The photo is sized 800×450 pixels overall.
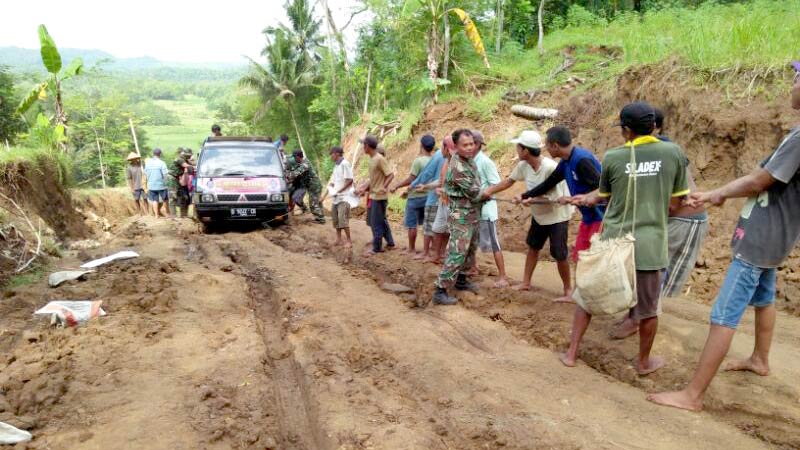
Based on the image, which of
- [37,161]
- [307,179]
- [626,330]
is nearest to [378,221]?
[626,330]

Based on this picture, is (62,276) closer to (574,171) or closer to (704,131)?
(574,171)

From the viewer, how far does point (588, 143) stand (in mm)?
9031

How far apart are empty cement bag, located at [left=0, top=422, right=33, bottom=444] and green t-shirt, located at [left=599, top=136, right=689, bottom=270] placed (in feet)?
13.1

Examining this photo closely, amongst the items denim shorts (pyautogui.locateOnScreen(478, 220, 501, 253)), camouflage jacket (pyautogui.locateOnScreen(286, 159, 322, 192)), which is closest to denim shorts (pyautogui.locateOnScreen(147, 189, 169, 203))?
camouflage jacket (pyautogui.locateOnScreen(286, 159, 322, 192))

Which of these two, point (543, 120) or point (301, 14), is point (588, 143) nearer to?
point (543, 120)

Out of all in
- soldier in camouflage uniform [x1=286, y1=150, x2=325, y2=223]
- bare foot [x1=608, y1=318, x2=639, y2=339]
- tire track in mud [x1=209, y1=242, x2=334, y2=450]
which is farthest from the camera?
soldier in camouflage uniform [x1=286, y1=150, x2=325, y2=223]

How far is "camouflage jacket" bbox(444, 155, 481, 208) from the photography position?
208 inches

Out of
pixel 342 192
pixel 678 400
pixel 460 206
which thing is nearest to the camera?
pixel 678 400

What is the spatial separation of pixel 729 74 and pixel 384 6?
12477 mm

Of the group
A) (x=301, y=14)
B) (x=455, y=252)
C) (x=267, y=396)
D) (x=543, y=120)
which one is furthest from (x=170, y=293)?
(x=301, y=14)

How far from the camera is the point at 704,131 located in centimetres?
691

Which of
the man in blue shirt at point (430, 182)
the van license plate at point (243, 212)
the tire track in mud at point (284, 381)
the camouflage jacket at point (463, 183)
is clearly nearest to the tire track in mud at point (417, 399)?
the tire track in mud at point (284, 381)

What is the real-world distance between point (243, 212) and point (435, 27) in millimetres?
7487

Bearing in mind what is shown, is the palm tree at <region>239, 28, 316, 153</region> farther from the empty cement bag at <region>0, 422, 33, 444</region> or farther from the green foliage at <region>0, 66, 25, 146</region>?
the empty cement bag at <region>0, 422, 33, 444</region>
